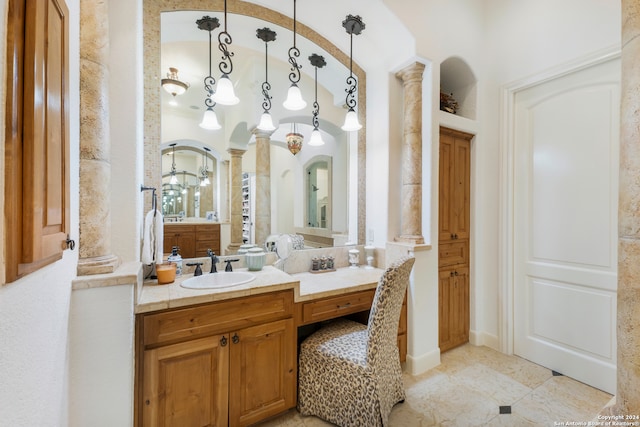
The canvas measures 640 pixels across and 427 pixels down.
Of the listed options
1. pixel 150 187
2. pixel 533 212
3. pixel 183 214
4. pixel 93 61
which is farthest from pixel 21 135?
pixel 533 212

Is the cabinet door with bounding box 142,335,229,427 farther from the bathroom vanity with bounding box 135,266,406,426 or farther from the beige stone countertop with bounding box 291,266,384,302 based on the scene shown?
the beige stone countertop with bounding box 291,266,384,302

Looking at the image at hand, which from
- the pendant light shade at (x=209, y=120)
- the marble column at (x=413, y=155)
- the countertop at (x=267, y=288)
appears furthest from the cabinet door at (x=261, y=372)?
the pendant light shade at (x=209, y=120)

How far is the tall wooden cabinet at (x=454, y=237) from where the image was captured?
2.57 m

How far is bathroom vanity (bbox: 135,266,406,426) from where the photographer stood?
1.36 meters

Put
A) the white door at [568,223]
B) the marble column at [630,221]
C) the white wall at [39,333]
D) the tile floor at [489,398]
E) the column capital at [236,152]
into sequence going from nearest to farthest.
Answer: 1. the white wall at [39,333]
2. the marble column at [630,221]
3. the tile floor at [489,398]
4. the white door at [568,223]
5. the column capital at [236,152]

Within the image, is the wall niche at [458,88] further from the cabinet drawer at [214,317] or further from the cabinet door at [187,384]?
the cabinet door at [187,384]

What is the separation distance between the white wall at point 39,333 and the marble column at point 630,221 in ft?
5.84

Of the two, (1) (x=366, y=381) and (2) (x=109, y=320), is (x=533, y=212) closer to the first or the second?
(1) (x=366, y=381)

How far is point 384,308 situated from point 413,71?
1977 mm

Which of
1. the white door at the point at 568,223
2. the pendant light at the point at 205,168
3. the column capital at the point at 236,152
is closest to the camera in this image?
the white door at the point at 568,223

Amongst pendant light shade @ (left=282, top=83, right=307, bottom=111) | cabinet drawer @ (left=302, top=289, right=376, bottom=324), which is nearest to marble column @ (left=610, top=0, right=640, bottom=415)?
cabinet drawer @ (left=302, top=289, right=376, bottom=324)

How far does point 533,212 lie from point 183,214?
9.98 feet

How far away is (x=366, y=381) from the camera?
158 centimetres

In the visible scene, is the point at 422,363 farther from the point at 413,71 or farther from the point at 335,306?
the point at 413,71
